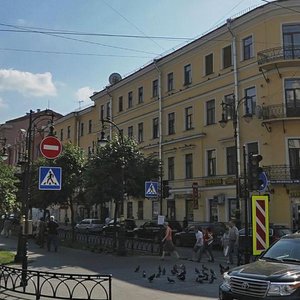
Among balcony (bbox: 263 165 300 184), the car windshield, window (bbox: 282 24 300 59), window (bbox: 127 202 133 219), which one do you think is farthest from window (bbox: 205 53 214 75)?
the car windshield

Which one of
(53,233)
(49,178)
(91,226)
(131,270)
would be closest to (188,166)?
(91,226)

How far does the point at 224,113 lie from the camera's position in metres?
34.4

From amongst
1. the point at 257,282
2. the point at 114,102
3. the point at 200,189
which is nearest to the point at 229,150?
the point at 200,189

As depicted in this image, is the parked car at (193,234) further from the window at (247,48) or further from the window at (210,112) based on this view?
the window at (247,48)

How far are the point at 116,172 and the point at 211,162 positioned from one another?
43.0ft

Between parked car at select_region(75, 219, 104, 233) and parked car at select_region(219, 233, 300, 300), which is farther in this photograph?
parked car at select_region(75, 219, 104, 233)

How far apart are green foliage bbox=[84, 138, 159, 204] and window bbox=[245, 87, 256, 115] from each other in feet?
33.0

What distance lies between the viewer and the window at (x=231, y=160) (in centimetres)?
3420

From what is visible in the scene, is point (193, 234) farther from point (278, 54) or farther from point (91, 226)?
point (91, 226)

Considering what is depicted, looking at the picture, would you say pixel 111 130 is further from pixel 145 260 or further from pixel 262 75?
pixel 145 260

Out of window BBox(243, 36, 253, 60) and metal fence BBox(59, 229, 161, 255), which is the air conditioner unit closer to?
window BBox(243, 36, 253, 60)

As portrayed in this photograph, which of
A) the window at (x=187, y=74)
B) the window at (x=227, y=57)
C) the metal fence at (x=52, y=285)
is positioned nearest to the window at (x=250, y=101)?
the window at (x=227, y=57)

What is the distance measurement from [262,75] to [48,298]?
25009 millimetres

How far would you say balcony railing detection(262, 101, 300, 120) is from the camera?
30.7 meters
